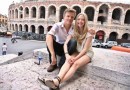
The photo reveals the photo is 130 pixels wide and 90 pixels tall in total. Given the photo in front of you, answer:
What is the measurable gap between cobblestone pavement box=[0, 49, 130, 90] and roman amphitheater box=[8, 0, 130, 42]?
24.5 meters

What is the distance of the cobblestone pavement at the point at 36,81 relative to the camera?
2985mm

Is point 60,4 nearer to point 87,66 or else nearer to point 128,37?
point 128,37

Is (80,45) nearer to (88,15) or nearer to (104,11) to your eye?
(104,11)

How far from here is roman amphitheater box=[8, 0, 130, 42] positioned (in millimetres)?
27125

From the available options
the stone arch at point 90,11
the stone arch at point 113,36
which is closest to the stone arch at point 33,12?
the stone arch at point 90,11

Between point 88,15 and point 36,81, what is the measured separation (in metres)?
28.0

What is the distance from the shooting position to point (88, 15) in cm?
3003

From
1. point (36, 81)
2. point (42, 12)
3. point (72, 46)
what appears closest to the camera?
point (36, 81)

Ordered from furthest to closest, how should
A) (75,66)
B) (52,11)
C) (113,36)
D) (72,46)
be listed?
1. (52,11)
2. (113,36)
3. (72,46)
4. (75,66)

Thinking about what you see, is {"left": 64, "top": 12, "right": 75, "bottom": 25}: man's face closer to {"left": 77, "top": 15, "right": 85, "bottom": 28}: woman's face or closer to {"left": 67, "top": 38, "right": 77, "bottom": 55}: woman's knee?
{"left": 77, "top": 15, "right": 85, "bottom": 28}: woman's face

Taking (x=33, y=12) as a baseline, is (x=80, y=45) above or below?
below

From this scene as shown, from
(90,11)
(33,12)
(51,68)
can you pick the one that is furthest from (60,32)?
(33,12)

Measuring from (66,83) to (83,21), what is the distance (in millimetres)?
1288

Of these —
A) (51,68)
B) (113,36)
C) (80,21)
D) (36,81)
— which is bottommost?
(113,36)
